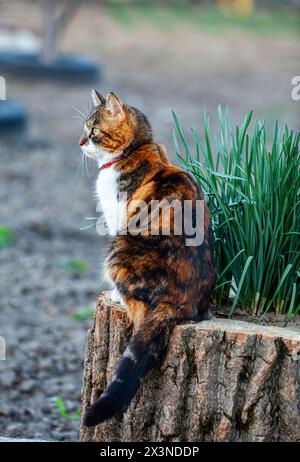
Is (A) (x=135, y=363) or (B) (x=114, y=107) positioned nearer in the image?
(A) (x=135, y=363)

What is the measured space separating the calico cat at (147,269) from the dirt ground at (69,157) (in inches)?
24.3

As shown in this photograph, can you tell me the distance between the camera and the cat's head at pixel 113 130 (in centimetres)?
304

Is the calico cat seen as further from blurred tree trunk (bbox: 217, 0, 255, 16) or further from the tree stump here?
blurred tree trunk (bbox: 217, 0, 255, 16)

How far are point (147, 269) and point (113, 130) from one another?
0.60 meters

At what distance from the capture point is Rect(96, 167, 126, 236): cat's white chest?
2.92 m

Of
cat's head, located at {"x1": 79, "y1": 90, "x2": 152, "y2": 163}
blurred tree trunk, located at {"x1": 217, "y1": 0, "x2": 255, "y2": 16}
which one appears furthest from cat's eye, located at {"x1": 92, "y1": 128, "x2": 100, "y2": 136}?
blurred tree trunk, located at {"x1": 217, "y1": 0, "x2": 255, "y2": 16}

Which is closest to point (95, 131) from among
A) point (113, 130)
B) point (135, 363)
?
point (113, 130)

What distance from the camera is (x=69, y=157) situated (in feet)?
28.6

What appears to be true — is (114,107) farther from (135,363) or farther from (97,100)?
(135,363)

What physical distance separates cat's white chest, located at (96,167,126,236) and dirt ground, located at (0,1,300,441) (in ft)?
1.71

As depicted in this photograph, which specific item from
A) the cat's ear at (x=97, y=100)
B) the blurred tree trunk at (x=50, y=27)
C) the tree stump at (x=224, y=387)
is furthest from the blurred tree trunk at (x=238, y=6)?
the tree stump at (x=224, y=387)

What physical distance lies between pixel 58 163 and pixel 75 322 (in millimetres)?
3617

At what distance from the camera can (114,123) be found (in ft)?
10.0
